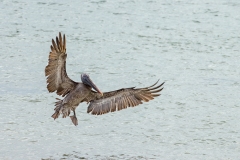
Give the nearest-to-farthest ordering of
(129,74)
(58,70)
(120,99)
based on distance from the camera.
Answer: (58,70) → (120,99) → (129,74)

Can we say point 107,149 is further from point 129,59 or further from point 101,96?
point 129,59

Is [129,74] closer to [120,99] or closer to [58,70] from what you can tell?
[120,99]

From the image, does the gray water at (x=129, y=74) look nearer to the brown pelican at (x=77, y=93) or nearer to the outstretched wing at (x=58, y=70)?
the brown pelican at (x=77, y=93)

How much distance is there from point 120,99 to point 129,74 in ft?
6.65

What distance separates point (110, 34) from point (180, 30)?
1.22 m

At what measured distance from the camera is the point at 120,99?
293 inches

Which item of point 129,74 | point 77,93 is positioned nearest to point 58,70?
point 77,93

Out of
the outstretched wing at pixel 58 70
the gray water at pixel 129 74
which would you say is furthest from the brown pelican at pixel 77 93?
the gray water at pixel 129 74

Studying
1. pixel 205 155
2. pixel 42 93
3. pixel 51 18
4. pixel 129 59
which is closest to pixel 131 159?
pixel 205 155

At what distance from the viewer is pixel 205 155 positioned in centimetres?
720

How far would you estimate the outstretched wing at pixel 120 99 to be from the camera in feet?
24.3

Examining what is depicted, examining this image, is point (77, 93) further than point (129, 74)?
No

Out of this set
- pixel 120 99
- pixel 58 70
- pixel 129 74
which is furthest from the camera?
pixel 129 74

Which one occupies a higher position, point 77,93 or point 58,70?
point 58,70
